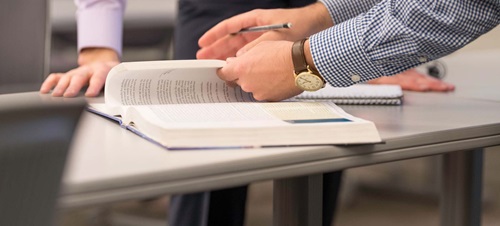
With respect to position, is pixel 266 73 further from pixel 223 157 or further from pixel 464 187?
pixel 464 187

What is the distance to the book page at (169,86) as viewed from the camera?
109 centimetres

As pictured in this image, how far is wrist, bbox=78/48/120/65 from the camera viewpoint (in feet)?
5.24

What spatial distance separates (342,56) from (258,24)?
290 millimetres

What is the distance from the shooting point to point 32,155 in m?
0.41

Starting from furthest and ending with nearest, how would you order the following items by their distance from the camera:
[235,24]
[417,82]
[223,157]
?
[417,82] → [235,24] → [223,157]

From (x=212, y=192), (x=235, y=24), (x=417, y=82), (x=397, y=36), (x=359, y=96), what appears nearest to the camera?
(x=397, y=36)

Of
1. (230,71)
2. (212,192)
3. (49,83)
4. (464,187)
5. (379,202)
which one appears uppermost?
(230,71)

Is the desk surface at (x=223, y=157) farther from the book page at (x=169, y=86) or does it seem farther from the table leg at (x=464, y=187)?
the table leg at (x=464, y=187)

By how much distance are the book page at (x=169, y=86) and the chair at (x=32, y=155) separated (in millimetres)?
631

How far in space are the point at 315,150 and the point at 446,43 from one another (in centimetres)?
35

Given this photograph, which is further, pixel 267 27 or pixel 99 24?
pixel 99 24

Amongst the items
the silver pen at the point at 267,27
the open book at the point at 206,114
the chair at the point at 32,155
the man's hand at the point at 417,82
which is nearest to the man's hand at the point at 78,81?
the open book at the point at 206,114

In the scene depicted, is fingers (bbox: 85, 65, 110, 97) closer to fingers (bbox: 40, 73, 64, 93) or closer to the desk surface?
fingers (bbox: 40, 73, 64, 93)

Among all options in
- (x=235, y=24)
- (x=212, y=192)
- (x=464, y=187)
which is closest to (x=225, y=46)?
(x=235, y=24)
